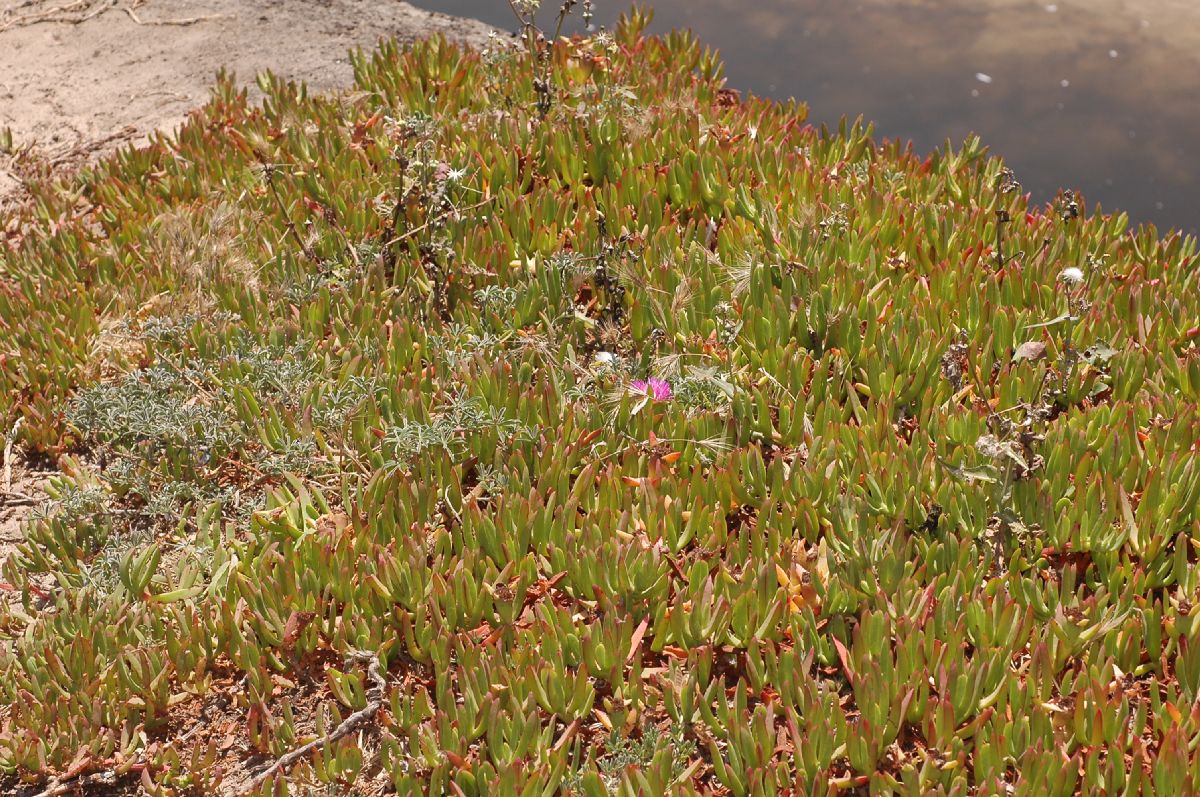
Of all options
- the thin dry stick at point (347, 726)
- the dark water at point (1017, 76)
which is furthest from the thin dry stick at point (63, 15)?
the thin dry stick at point (347, 726)

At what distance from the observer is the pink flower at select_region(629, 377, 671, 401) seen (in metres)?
3.95

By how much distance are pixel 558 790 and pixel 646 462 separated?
1138 mm

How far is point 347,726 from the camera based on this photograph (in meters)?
3.07

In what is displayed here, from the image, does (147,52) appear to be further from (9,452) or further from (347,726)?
(347,726)

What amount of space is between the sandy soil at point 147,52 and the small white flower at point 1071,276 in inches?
153

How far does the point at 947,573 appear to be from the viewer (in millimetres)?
3363

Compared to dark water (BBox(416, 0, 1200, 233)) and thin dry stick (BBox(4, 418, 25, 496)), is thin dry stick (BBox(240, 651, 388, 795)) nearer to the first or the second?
thin dry stick (BBox(4, 418, 25, 496))

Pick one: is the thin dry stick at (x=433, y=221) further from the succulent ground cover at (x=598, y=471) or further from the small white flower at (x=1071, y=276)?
the small white flower at (x=1071, y=276)

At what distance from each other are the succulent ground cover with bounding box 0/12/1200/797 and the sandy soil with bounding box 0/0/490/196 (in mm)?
1142

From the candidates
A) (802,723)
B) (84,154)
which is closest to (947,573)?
(802,723)

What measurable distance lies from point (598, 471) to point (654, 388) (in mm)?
388

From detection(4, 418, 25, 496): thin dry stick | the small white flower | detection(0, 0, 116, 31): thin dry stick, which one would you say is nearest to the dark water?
the small white flower

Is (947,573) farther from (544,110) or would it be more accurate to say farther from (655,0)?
(655,0)

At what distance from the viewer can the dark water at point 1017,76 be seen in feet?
19.6
